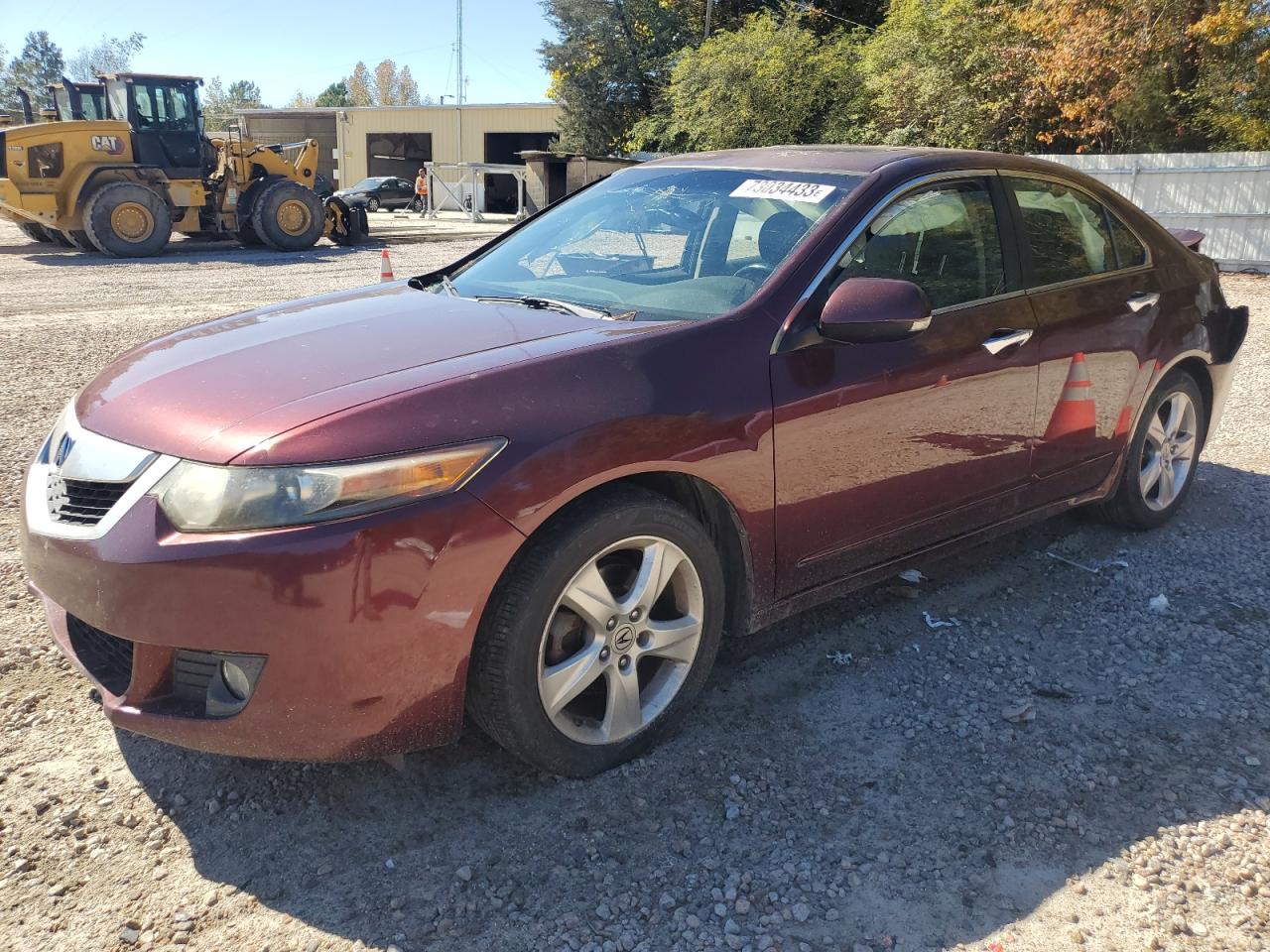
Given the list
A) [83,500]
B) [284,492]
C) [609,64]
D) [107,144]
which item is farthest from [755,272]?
[609,64]

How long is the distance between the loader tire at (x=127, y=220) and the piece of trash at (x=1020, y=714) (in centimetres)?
1721

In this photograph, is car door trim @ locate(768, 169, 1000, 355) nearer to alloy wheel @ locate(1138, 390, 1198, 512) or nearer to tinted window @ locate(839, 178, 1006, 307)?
tinted window @ locate(839, 178, 1006, 307)

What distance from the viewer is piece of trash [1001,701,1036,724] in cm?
316

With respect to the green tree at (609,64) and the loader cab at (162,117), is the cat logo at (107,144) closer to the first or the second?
the loader cab at (162,117)

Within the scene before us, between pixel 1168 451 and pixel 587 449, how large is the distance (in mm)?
3331

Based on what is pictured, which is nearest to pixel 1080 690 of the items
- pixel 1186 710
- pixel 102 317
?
pixel 1186 710

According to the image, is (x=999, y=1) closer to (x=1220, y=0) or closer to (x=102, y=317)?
(x=1220, y=0)

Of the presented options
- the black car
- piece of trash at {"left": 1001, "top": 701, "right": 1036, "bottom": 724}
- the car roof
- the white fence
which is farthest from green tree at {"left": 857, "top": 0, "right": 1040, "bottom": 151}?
the black car

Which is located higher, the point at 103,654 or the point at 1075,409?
the point at 1075,409

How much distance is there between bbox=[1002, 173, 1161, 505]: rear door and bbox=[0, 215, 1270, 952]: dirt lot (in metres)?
0.65

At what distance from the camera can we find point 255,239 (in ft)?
63.7

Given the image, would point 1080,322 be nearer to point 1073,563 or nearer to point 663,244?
point 1073,563

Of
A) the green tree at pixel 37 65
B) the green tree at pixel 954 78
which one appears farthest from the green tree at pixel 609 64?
the green tree at pixel 37 65

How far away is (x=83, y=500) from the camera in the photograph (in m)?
2.49
